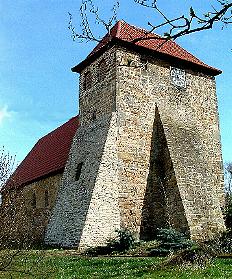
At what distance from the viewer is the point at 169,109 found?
18.4m

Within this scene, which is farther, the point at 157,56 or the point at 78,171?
the point at 157,56

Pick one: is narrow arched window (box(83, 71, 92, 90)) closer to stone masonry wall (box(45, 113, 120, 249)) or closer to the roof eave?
the roof eave

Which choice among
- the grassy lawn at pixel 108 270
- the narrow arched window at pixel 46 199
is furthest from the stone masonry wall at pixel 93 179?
the grassy lawn at pixel 108 270

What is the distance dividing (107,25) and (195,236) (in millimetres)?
12562

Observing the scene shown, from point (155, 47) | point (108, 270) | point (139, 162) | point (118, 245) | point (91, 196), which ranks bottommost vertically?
point (108, 270)

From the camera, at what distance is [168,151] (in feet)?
55.5

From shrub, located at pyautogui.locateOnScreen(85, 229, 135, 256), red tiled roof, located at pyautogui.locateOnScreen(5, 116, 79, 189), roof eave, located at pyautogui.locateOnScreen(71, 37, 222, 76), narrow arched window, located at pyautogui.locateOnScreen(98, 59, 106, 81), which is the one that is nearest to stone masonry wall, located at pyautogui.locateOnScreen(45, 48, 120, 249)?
narrow arched window, located at pyautogui.locateOnScreen(98, 59, 106, 81)

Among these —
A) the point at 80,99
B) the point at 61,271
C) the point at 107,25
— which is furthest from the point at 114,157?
the point at 107,25

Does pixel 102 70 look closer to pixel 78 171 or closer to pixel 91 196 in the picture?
pixel 78 171

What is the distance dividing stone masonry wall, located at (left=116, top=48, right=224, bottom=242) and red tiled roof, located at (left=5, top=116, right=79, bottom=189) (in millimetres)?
5089

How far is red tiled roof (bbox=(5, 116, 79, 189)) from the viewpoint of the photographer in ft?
70.7

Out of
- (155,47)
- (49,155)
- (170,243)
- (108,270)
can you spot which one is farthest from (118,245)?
(49,155)

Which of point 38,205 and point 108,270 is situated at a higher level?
point 38,205

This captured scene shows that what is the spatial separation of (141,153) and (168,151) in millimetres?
1228
